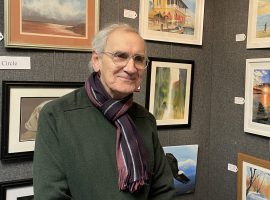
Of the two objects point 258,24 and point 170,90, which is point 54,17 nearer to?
point 170,90

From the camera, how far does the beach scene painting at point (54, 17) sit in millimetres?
1511

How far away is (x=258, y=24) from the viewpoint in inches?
72.1

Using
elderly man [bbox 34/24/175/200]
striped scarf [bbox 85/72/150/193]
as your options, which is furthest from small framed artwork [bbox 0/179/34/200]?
striped scarf [bbox 85/72/150/193]

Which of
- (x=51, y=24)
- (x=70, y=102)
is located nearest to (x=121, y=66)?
(x=70, y=102)

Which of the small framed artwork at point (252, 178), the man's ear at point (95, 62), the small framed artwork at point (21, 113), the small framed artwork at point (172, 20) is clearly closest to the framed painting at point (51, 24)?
the small framed artwork at point (21, 113)

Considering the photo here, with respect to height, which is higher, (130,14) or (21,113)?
(130,14)

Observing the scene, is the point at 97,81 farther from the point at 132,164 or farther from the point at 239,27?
the point at 239,27

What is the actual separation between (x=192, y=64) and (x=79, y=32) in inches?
32.4

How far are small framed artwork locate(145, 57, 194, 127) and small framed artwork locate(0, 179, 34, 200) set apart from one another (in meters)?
0.81

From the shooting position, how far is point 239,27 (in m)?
1.98

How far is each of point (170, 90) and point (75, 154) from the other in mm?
1062

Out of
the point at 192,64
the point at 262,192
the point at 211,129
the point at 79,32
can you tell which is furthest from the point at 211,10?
the point at 262,192

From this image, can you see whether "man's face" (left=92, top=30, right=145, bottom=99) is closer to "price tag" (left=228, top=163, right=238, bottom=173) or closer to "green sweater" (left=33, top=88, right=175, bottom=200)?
"green sweater" (left=33, top=88, right=175, bottom=200)

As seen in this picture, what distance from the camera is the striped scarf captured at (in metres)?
1.15
